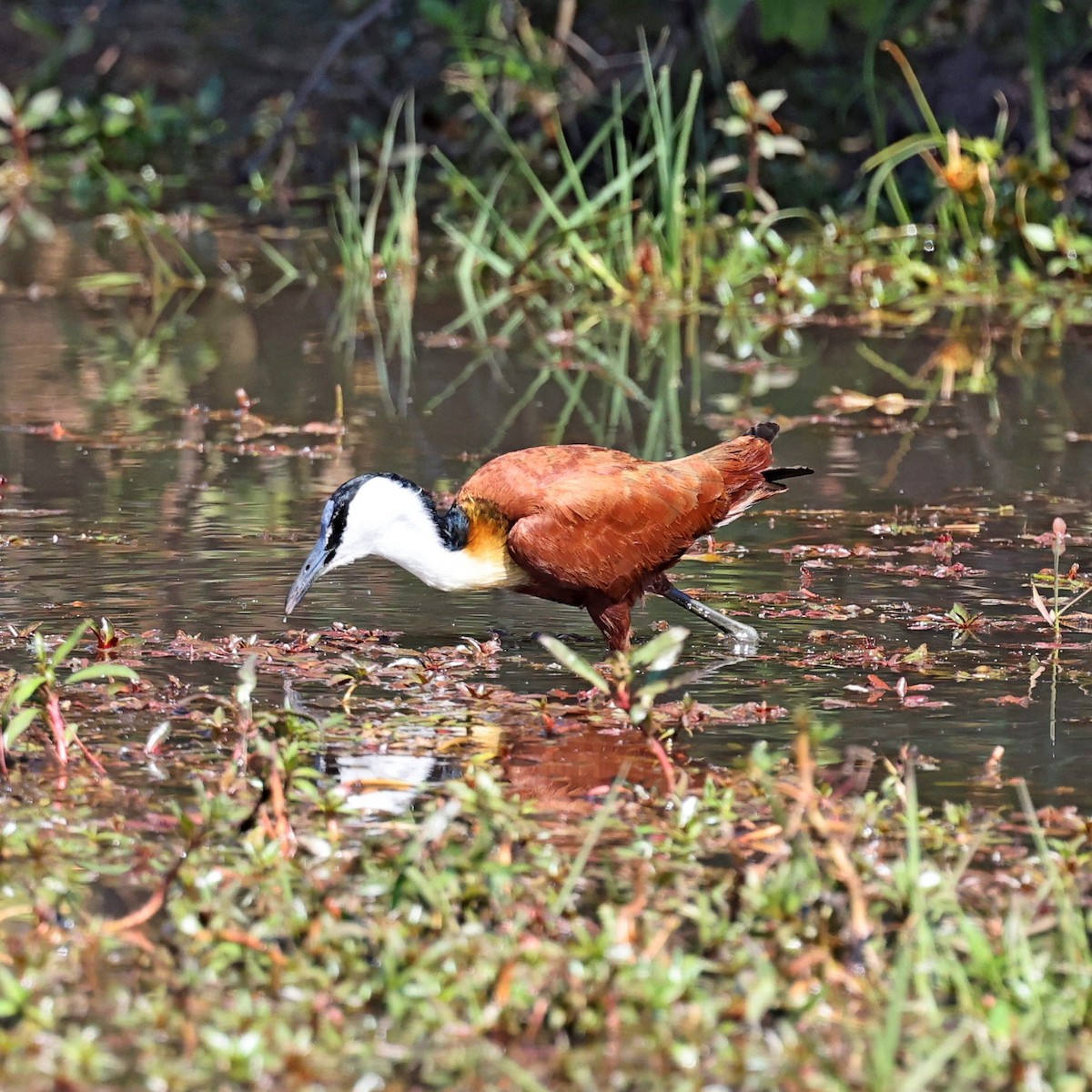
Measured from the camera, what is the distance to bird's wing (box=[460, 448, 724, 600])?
6.04 metres

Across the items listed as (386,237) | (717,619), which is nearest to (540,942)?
(717,619)

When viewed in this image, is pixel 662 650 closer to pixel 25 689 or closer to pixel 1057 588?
pixel 25 689

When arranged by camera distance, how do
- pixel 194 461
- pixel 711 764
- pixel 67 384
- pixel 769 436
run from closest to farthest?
pixel 711 764 < pixel 769 436 < pixel 194 461 < pixel 67 384

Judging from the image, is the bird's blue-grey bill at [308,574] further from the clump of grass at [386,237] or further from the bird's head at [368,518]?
the clump of grass at [386,237]

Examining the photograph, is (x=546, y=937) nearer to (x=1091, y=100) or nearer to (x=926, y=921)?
(x=926, y=921)

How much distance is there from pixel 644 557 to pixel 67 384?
4.50 meters

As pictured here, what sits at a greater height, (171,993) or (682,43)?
(682,43)

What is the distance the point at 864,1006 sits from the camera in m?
3.89

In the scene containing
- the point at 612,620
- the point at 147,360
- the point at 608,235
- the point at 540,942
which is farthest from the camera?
the point at 608,235

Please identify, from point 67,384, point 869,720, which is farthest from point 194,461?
point 869,720

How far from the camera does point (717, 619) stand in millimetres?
6363

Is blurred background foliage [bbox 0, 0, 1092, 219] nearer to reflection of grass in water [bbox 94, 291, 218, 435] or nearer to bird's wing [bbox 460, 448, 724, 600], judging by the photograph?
reflection of grass in water [bbox 94, 291, 218, 435]

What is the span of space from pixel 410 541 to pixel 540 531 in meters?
0.37

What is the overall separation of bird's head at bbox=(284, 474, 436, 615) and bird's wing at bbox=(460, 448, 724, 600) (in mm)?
212
